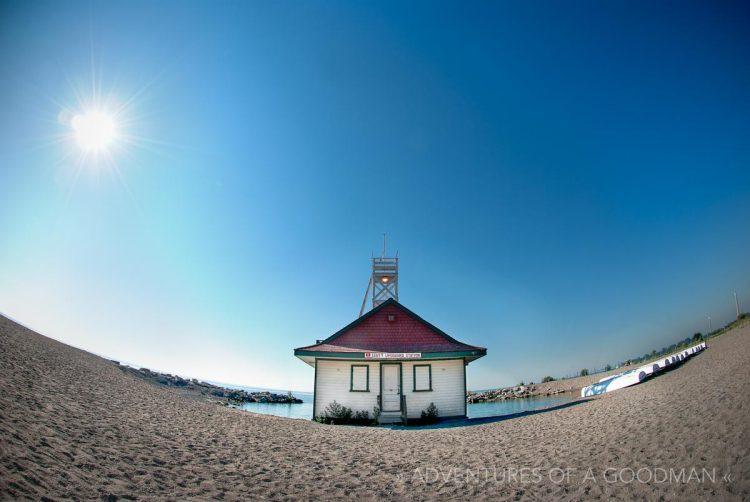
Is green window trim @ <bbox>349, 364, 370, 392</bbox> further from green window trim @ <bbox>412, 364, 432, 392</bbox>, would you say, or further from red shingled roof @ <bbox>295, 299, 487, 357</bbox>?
green window trim @ <bbox>412, 364, 432, 392</bbox>

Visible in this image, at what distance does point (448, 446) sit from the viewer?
889 cm

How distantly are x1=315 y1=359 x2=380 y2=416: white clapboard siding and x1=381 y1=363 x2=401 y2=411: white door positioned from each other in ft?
1.16

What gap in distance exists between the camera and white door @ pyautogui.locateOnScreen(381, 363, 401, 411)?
16.2m

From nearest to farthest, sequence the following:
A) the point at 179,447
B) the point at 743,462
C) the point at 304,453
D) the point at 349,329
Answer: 1. the point at 743,462
2. the point at 179,447
3. the point at 304,453
4. the point at 349,329

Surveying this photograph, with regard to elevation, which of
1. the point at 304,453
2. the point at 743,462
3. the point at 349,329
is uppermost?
the point at 349,329

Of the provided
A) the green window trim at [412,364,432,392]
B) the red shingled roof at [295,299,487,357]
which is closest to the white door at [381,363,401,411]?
the green window trim at [412,364,432,392]

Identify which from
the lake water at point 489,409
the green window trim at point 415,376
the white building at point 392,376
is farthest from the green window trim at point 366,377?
the lake water at point 489,409

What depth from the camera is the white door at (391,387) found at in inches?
638

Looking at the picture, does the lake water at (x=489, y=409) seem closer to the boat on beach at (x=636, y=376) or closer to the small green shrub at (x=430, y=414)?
the boat on beach at (x=636, y=376)

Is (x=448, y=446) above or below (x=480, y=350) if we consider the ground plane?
below

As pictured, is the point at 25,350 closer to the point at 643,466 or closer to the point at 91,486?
the point at 91,486

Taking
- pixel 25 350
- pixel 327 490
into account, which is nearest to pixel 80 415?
pixel 327 490

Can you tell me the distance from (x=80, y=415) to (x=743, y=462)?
45.2ft

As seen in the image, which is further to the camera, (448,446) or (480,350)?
(480,350)
